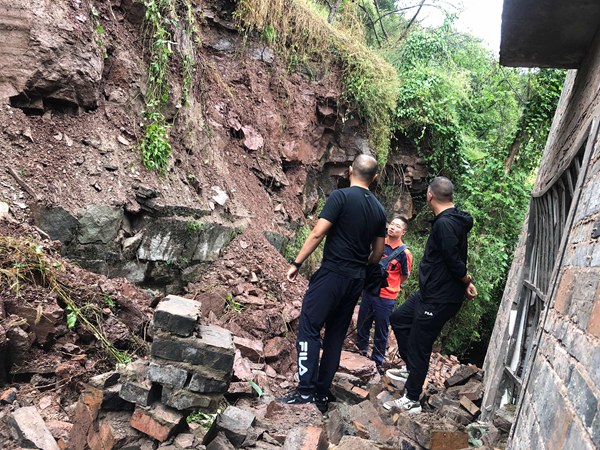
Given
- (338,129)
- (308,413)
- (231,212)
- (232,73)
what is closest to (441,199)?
(308,413)

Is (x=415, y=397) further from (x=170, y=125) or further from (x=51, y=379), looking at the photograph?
(x=170, y=125)

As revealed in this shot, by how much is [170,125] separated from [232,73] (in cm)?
252

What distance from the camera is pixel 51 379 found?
3285mm

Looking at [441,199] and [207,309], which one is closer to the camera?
[441,199]

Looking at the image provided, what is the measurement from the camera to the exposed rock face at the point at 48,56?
4531mm

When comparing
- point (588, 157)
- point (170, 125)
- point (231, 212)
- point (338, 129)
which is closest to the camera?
point (588, 157)

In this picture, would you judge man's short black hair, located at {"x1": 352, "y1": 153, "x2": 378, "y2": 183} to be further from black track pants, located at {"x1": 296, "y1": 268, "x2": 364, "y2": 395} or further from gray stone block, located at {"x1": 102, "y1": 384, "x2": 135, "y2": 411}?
gray stone block, located at {"x1": 102, "y1": 384, "x2": 135, "y2": 411}

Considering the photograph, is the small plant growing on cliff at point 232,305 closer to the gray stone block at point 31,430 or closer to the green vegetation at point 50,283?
the green vegetation at point 50,283

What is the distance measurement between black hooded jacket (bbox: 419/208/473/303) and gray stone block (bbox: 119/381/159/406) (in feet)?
7.96

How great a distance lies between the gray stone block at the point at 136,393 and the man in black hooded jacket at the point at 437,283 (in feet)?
7.10

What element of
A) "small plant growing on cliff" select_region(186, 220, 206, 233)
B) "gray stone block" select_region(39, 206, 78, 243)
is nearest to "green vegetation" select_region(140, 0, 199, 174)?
"small plant growing on cliff" select_region(186, 220, 206, 233)

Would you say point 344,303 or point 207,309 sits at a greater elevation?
point 344,303

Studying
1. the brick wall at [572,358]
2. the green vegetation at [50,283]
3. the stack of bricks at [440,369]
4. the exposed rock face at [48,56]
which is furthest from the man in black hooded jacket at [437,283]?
the exposed rock face at [48,56]

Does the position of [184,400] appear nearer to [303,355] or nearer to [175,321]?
[175,321]
